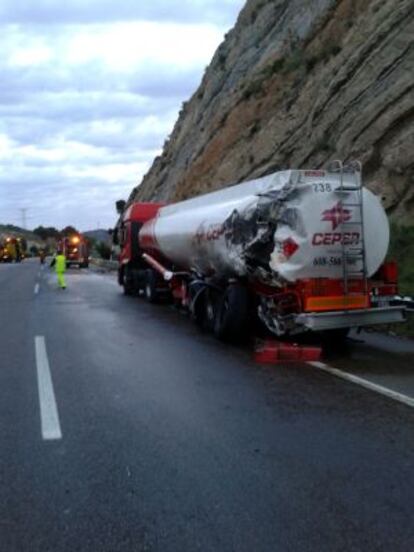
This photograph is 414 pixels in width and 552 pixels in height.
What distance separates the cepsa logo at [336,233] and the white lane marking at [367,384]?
183 centimetres

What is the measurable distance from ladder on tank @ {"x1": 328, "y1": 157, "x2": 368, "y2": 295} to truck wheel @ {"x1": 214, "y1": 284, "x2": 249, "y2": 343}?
1.91 metres

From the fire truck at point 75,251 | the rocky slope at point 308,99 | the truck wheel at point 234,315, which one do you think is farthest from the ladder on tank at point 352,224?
the fire truck at point 75,251

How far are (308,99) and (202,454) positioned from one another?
2483 cm

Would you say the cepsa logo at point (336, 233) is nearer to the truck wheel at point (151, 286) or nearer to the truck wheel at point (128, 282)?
the truck wheel at point (151, 286)

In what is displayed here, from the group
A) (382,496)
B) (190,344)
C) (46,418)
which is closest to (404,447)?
(382,496)

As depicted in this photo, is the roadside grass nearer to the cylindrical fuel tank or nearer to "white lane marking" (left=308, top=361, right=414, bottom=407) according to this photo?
the cylindrical fuel tank

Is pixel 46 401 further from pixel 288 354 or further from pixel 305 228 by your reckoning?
pixel 305 228

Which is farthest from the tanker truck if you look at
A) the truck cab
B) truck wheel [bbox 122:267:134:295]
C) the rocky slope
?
truck wheel [bbox 122:267:134:295]

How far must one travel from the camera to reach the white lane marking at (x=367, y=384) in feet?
27.8

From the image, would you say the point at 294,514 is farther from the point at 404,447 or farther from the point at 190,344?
the point at 190,344

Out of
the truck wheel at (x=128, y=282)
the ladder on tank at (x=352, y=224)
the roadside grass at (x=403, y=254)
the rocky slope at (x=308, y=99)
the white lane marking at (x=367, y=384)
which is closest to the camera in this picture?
the white lane marking at (x=367, y=384)

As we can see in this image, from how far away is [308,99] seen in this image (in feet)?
97.6

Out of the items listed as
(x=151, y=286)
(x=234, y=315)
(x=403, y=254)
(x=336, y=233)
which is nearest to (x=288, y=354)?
(x=234, y=315)

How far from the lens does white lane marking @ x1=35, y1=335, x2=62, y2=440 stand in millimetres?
7293
